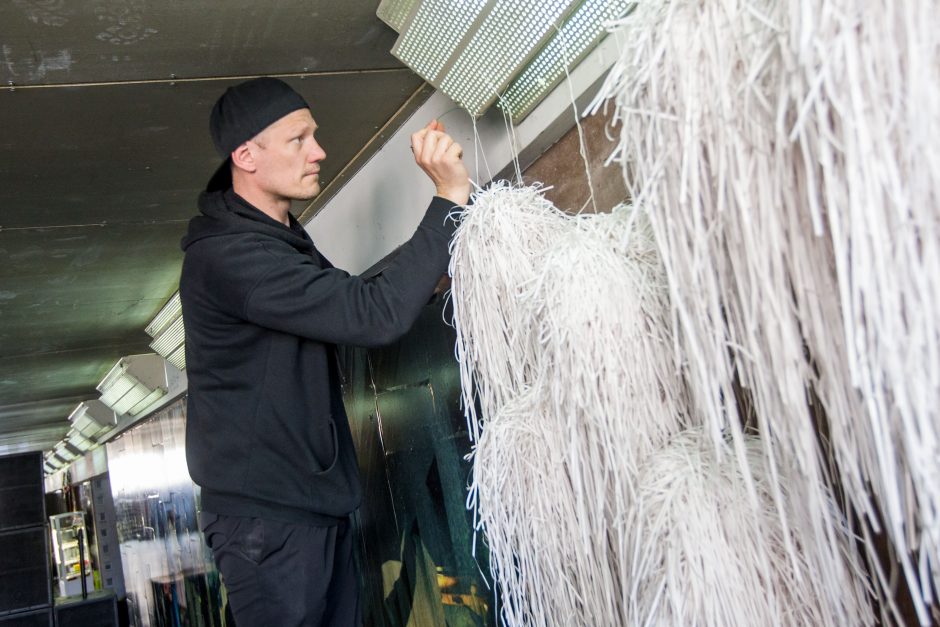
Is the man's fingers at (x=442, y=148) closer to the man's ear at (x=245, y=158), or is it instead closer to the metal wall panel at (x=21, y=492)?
the man's ear at (x=245, y=158)

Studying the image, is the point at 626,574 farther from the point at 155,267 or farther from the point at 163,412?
the point at 163,412

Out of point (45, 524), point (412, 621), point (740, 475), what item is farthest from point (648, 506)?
point (45, 524)

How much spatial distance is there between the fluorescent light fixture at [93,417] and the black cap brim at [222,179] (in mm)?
7614

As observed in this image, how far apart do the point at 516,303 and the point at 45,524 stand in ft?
24.9

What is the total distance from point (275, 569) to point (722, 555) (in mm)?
998

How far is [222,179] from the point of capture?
78.5 inches

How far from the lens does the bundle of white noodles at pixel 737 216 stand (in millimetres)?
791

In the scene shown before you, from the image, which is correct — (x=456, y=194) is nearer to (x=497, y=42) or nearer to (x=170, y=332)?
(x=497, y=42)

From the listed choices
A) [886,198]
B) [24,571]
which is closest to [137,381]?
[24,571]

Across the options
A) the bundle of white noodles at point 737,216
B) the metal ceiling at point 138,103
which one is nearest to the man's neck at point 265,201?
the metal ceiling at point 138,103

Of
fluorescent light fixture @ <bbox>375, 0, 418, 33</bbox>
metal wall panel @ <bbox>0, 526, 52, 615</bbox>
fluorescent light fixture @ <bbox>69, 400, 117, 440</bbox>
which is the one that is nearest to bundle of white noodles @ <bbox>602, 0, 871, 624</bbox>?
fluorescent light fixture @ <bbox>375, 0, 418, 33</bbox>

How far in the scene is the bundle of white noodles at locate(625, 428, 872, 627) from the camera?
37.5 inches

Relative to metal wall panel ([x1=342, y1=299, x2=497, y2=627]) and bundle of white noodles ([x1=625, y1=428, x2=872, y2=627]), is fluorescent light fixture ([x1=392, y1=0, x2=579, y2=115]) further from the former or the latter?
bundle of white noodles ([x1=625, y1=428, x2=872, y2=627])

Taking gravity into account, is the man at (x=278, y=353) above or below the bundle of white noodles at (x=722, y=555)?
above
